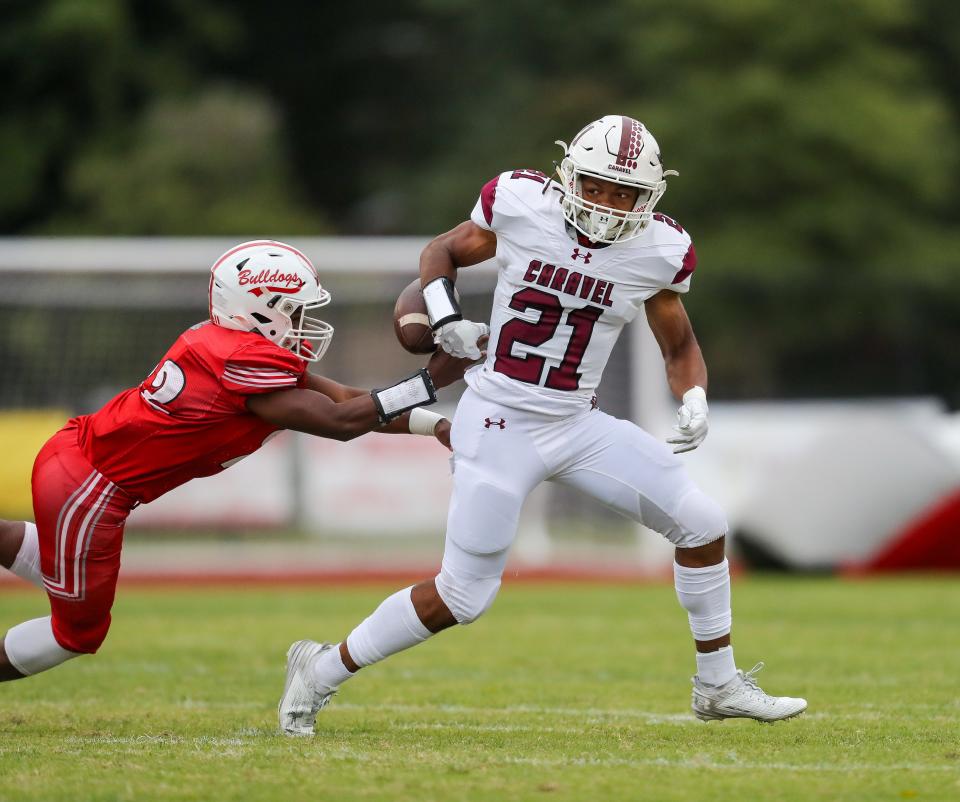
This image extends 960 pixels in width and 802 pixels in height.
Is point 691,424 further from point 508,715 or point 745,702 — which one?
point 508,715

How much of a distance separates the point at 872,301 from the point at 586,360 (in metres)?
14.3

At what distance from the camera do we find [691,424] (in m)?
5.02

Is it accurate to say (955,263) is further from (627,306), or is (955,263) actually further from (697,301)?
(627,306)

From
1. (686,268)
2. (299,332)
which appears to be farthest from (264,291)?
(686,268)

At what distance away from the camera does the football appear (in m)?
5.19

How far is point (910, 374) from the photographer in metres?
18.9

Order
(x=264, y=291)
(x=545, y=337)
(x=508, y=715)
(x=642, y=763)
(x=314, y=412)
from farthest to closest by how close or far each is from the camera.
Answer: (x=508, y=715), (x=545, y=337), (x=264, y=291), (x=314, y=412), (x=642, y=763)

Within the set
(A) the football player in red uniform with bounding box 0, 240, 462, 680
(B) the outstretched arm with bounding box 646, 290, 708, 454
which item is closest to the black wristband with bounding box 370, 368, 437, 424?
(A) the football player in red uniform with bounding box 0, 240, 462, 680

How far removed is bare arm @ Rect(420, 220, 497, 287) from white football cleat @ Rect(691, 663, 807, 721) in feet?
5.21

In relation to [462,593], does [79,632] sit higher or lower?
lower

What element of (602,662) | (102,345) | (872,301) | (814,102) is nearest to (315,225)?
(814,102)

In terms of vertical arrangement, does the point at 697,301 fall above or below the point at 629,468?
below

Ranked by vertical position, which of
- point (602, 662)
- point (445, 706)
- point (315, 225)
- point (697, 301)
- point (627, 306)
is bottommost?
point (315, 225)

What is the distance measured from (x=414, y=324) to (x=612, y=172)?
0.81 metres
